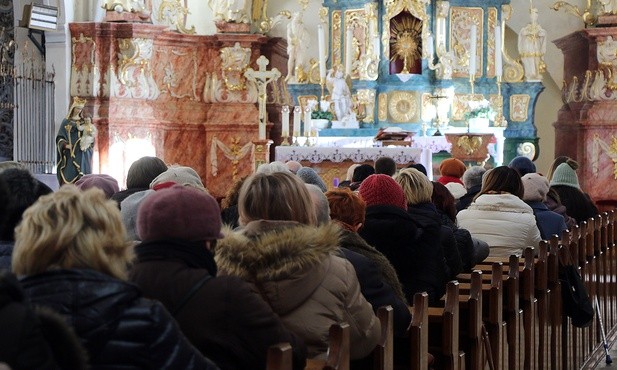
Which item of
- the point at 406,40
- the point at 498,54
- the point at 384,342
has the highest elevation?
the point at 406,40

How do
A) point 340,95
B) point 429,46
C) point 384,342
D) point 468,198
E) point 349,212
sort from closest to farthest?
point 384,342
point 349,212
point 468,198
point 340,95
point 429,46

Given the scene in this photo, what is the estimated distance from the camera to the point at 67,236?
10.4 feet

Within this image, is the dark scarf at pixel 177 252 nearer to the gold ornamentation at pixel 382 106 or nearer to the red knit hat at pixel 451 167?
the red knit hat at pixel 451 167

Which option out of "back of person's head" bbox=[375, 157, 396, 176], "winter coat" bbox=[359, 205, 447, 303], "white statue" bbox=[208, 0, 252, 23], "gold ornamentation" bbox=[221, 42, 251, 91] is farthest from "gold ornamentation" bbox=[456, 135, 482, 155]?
"winter coat" bbox=[359, 205, 447, 303]

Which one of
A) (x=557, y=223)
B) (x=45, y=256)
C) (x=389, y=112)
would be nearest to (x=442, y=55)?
(x=389, y=112)

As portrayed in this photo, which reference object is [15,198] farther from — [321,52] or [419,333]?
[321,52]

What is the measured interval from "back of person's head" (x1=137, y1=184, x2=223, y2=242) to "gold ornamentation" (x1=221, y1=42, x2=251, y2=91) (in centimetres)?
1505

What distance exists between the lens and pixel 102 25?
1722cm

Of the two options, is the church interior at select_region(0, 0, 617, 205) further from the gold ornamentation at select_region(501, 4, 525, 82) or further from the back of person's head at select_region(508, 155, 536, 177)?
the back of person's head at select_region(508, 155, 536, 177)

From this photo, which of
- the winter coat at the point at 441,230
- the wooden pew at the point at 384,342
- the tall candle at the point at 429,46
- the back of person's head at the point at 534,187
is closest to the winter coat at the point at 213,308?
the wooden pew at the point at 384,342

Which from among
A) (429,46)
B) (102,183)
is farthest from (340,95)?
(102,183)

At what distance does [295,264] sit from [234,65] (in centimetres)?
1467

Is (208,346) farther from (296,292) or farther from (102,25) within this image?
(102,25)

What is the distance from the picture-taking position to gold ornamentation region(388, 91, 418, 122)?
18773mm
